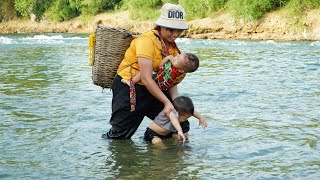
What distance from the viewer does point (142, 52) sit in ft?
19.3

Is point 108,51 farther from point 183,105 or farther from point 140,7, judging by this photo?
point 140,7

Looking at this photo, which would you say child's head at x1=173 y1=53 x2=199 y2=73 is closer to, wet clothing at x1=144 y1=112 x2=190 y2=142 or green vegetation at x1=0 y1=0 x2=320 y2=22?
wet clothing at x1=144 y1=112 x2=190 y2=142

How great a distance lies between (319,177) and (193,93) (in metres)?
6.32

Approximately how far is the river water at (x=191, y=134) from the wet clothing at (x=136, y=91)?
0.90ft

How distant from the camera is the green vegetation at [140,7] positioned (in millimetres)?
35906

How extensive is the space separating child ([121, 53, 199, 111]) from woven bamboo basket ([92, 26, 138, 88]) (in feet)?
1.15

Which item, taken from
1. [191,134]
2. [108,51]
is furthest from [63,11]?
[108,51]

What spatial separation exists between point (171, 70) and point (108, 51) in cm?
92

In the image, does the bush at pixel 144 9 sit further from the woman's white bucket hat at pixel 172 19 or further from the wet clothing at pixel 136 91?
the woman's white bucket hat at pixel 172 19

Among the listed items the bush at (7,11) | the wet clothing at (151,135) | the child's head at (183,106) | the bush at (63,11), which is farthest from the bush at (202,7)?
the child's head at (183,106)

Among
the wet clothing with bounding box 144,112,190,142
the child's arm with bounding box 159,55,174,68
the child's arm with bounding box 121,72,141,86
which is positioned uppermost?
the child's arm with bounding box 159,55,174,68

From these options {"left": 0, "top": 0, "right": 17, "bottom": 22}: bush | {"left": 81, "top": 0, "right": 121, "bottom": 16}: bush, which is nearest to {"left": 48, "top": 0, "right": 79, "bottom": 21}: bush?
{"left": 81, "top": 0, "right": 121, "bottom": 16}: bush

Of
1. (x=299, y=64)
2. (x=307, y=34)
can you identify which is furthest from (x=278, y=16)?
(x=299, y=64)

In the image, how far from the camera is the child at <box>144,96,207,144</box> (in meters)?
6.24
